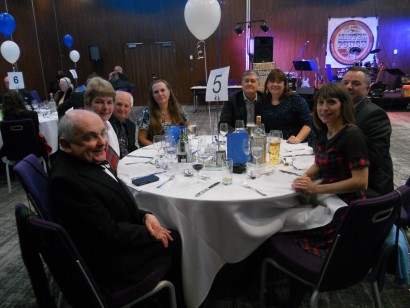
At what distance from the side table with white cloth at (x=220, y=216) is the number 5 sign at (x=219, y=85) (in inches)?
24.1

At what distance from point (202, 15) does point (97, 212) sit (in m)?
2.96

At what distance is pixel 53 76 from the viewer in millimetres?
10875

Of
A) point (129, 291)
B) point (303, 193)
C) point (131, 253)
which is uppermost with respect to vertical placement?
point (303, 193)

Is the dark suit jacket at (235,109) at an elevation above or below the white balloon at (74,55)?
below

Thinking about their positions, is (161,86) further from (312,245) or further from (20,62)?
(20,62)

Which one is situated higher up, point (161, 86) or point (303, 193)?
point (161, 86)

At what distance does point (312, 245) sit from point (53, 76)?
11409 millimetres

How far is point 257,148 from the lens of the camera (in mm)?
1979

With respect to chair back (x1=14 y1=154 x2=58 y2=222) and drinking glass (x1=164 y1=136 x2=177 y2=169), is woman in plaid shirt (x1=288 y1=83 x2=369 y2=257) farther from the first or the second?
chair back (x1=14 y1=154 x2=58 y2=222)

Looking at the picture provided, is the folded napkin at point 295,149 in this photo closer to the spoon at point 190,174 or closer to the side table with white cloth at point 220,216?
the side table with white cloth at point 220,216

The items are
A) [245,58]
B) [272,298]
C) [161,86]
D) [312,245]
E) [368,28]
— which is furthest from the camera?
[245,58]

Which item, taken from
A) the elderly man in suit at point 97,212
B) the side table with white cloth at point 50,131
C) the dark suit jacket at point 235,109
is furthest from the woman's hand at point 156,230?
the side table with white cloth at point 50,131

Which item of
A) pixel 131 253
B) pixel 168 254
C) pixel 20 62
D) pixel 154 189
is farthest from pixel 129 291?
pixel 20 62

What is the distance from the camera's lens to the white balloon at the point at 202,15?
141 inches
